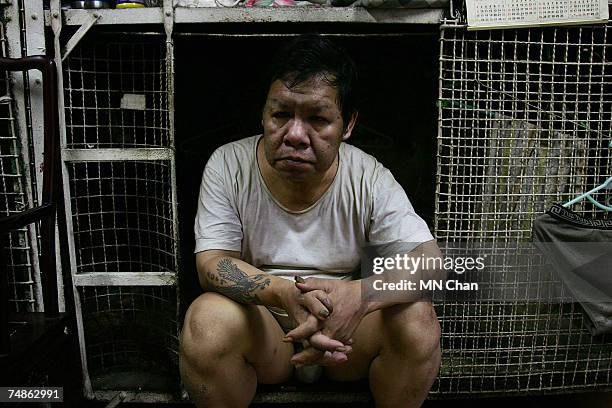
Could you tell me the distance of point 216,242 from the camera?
1762 mm

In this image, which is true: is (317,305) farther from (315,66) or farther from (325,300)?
(315,66)

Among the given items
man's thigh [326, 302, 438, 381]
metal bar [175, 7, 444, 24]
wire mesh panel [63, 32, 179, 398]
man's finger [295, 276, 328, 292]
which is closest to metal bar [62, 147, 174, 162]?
wire mesh panel [63, 32, 179, 398]

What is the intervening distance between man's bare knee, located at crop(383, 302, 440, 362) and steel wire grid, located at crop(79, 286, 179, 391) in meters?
1.01

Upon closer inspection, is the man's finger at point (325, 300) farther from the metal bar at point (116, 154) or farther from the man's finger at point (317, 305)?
the metal bar at point (116, 154)

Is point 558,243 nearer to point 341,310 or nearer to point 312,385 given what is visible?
point 341,310

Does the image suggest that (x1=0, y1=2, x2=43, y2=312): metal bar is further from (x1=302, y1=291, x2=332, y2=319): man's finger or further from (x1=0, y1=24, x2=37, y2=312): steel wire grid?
(x1=302, y1=291, x2=332, y2=319): man's finger

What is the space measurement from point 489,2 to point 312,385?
1643 mm

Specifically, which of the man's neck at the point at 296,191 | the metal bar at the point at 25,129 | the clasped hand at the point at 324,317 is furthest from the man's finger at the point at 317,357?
the metal bar at the point at 25,129

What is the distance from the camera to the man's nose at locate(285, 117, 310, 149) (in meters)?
1.64

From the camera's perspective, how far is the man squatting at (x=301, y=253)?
1.61 m

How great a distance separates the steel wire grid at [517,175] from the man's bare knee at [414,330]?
0.41m

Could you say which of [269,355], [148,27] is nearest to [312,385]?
[269,355]

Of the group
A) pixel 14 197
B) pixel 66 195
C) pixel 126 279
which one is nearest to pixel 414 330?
pixel 126 279

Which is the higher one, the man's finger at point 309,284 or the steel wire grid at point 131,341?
the man's finger at point 309,284
